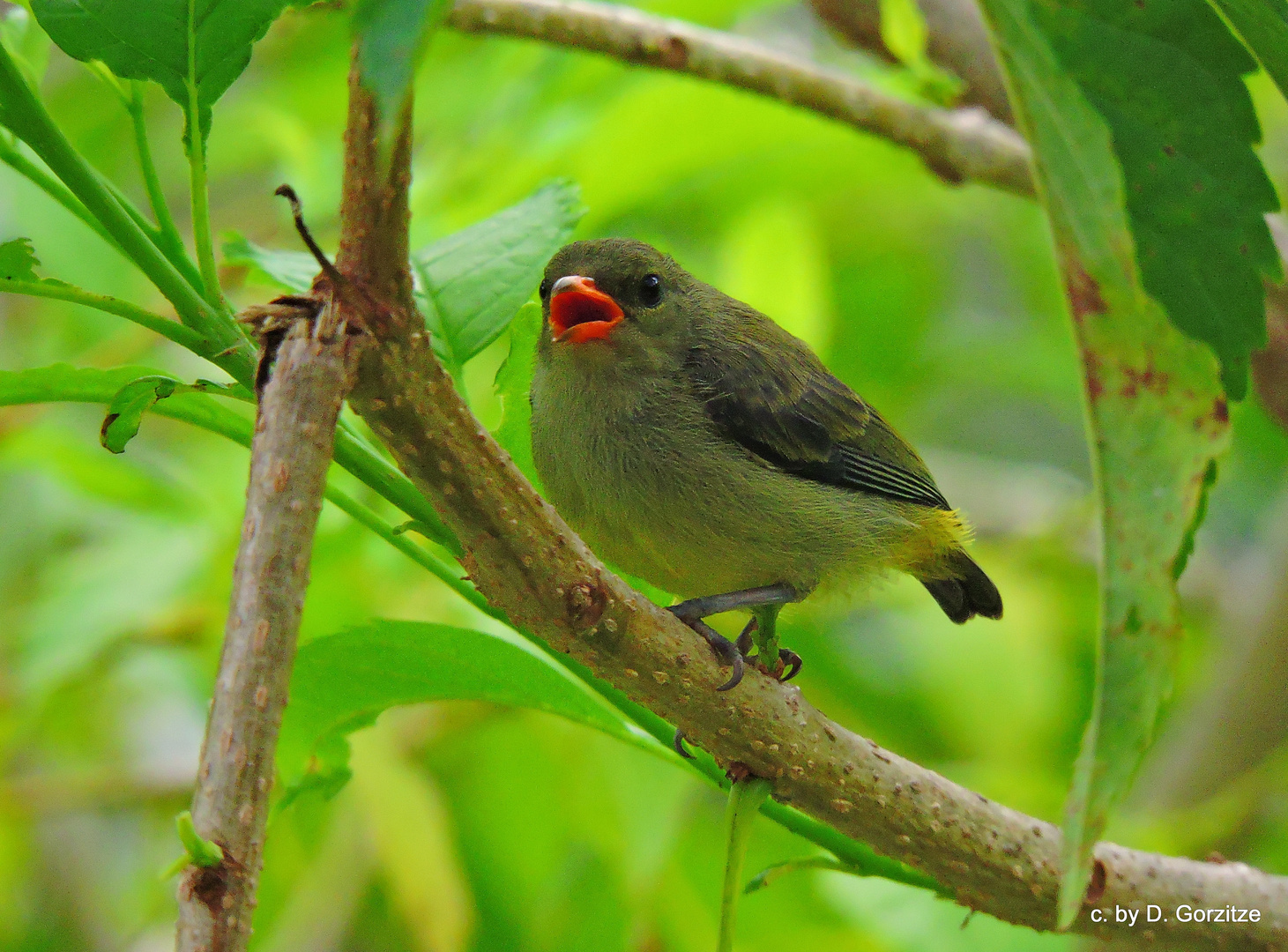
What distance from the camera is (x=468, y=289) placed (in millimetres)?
1810

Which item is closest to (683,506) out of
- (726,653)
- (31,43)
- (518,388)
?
(518,388)

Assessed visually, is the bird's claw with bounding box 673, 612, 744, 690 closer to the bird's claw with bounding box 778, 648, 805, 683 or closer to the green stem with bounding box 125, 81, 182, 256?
the bird's claw with bounding box 778, 648, 805, 683

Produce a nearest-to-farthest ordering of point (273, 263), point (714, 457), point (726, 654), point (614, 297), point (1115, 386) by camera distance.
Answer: point (1115, 386)
point (726, 654)
point (273, 263)
point (714, 457)
point (614, 297)

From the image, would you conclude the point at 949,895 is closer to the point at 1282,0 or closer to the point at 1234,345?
the point at 1234,345

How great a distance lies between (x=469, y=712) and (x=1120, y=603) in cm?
285

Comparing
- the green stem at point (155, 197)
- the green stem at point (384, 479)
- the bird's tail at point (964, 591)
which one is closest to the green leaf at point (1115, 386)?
the green stem at point (384, 479)

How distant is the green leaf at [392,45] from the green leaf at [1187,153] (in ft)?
1.71

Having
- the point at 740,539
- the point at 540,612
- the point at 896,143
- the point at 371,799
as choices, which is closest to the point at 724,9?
the point at 896,143

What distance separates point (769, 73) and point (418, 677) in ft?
6.51

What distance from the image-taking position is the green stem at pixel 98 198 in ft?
4.07

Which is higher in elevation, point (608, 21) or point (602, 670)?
point (608, 21)

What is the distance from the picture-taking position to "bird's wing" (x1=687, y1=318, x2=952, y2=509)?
8.61 feet

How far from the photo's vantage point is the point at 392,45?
31.1 inches

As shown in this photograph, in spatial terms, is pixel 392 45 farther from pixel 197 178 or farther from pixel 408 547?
pixel 408 547
